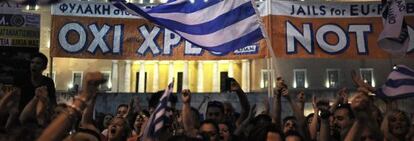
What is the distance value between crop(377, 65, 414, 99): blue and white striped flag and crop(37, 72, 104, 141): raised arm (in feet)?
16.9

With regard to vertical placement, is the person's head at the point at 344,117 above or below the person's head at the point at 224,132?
above

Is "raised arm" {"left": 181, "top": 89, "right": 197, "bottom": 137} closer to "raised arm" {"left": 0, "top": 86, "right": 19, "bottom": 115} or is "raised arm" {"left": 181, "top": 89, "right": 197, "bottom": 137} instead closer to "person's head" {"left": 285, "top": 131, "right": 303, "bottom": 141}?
"person's head" {"left": 285, "top": 131, "right": 303, "bottom": 141}

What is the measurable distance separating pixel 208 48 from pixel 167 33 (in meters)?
4.45

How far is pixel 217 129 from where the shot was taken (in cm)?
532

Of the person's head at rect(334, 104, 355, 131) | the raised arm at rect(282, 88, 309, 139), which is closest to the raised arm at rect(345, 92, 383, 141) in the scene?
the person's head at rect(334, 104, 355, 131)

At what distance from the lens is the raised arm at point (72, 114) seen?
288 cm

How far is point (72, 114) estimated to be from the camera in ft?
9.65

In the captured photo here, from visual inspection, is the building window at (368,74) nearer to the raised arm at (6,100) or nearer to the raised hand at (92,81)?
the raised arm at (6,100)

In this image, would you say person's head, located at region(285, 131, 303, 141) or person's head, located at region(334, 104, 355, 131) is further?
person's head, located at region(334, 104, 355, 131)

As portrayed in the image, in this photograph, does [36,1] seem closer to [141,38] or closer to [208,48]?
[208,48]

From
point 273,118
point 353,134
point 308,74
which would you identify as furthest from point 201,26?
point 308,74

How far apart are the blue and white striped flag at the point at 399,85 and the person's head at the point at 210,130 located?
295 cm

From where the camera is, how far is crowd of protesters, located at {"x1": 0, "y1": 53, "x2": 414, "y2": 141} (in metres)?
3.11

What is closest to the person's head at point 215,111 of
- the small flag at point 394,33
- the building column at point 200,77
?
the small flag at point 394,33
